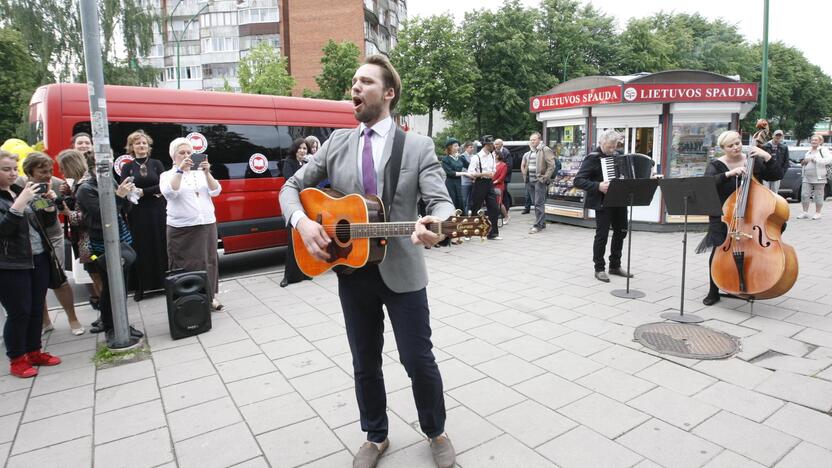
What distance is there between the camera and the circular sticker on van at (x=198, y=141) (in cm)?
725

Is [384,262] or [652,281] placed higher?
[384,262]

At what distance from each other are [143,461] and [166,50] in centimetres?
5843

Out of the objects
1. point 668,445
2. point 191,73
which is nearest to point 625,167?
point 668,445

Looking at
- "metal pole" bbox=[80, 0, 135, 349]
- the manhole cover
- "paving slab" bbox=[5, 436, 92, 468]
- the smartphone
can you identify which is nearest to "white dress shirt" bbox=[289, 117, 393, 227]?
"paving slab" bbox=[5, 436, 92, 468]

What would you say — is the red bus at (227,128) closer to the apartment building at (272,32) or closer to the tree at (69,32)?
the tree at (69,32)

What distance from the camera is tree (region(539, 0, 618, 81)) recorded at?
3406 centimetres

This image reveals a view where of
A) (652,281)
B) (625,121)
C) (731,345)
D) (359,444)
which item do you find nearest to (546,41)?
(625,121)

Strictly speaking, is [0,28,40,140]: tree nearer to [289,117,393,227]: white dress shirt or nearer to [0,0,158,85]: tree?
[0,0,158,85]: tree

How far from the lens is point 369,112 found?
2545mm

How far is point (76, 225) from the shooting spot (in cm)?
514

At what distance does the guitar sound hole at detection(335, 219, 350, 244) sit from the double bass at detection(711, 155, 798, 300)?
448cm

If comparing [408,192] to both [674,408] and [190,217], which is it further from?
[190,217]

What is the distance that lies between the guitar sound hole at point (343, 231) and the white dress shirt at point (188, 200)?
368 cm

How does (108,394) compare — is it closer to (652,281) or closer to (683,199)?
(683,199)
